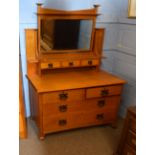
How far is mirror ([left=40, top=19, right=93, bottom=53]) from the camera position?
218cm

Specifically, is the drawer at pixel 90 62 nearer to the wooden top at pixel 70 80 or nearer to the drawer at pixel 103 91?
the wooden top at pixel 70 80

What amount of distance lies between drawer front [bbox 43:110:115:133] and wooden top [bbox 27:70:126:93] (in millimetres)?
337

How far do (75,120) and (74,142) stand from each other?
238 millimetres

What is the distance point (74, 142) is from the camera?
2139 millimetres

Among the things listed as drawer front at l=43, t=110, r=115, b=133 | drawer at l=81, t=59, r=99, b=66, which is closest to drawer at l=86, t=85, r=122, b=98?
drawer front at l=43, t=110, r=115, b=133

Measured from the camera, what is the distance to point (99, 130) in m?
2.38

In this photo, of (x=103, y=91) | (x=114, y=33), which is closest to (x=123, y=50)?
(x=114, y=33)

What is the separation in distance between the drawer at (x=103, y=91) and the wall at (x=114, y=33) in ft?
1.08

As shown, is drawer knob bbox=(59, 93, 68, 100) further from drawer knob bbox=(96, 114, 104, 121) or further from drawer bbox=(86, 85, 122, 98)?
drawer knob bbox=(96, 114, 104, 121)

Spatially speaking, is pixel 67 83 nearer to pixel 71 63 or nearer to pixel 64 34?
pixel 71 63

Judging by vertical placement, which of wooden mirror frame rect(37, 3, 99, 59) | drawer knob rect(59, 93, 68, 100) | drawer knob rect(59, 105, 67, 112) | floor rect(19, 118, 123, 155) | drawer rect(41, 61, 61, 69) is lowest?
floor rect(19, 118, 123, 155)

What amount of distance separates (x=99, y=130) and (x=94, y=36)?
1172 mm

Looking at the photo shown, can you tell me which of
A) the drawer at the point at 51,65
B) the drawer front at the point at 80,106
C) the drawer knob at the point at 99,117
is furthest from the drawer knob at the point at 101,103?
the drawer at the point at 51,65
